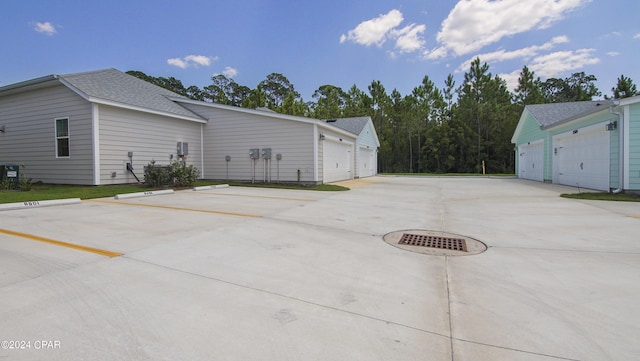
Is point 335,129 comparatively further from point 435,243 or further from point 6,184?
point 6,184

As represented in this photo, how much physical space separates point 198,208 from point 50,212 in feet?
9.28

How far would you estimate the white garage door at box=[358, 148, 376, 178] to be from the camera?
2148 cm

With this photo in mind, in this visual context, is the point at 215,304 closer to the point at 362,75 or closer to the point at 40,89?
the point at 40,89

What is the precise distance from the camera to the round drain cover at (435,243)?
13.8 feet

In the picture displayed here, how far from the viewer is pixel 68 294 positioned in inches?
102

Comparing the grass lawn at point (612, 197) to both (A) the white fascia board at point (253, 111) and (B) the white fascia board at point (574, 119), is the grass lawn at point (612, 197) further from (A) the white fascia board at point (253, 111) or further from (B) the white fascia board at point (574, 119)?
(A) the white fascia board at point (253, 111)

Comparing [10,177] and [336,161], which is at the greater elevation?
[336,161]

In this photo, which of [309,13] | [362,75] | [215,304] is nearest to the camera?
[215,304]

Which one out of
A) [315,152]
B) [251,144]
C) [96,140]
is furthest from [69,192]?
[315,152]

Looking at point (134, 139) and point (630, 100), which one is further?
point (134, 139)

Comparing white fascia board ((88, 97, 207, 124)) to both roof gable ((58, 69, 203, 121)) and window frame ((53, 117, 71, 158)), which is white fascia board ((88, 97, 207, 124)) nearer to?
roof gable ((58, 69, 203, 121))

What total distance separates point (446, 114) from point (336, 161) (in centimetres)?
2423

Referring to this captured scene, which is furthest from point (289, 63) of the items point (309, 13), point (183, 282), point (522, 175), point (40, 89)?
point (183, 282)

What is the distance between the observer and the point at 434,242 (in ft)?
15.2
